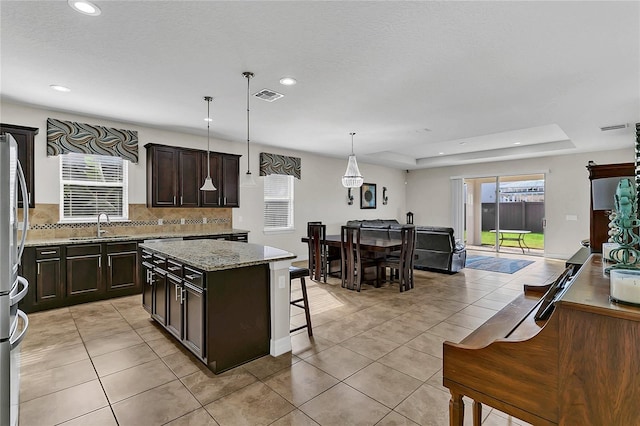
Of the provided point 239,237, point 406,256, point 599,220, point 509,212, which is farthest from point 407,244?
point 509,212

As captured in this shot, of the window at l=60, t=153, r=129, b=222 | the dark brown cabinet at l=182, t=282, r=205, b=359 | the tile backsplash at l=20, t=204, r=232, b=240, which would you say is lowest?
the dark brown cabinet at l=182, t=282, r=205, b=359

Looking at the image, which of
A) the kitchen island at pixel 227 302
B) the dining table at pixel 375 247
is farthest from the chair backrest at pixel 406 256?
the kitchen island at pixel 227 302

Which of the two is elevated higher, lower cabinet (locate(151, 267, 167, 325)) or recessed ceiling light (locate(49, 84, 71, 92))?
recessed ceiling light (locate(49, 84, 71, 92))

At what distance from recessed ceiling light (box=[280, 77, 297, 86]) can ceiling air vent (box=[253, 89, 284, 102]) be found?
0.29 m

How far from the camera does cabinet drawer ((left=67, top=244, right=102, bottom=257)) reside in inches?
169

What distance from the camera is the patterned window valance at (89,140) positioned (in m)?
4.52

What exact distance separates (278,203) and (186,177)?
2.41 m

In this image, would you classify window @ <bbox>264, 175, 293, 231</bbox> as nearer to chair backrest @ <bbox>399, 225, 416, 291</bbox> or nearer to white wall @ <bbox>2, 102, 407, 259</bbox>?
white wall @ <bbox>2, 102, 407, 259</bbox>

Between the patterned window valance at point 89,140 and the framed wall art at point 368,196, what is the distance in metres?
6.25

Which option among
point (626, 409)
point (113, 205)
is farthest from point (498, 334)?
point (113, 205)

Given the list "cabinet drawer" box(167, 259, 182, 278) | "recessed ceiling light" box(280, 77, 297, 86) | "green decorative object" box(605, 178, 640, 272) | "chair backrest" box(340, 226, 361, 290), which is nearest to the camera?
"green decorative object" box(605, 178, 640, 272)

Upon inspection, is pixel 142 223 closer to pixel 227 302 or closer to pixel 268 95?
pixel 268 95

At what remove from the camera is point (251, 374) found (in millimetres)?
2625

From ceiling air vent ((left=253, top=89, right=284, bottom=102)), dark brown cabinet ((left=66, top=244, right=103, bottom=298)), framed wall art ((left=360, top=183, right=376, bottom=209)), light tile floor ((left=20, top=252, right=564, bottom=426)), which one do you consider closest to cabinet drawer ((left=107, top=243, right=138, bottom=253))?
dark brown cabinet ((left=66, top=244, right=103, bottom=298))
